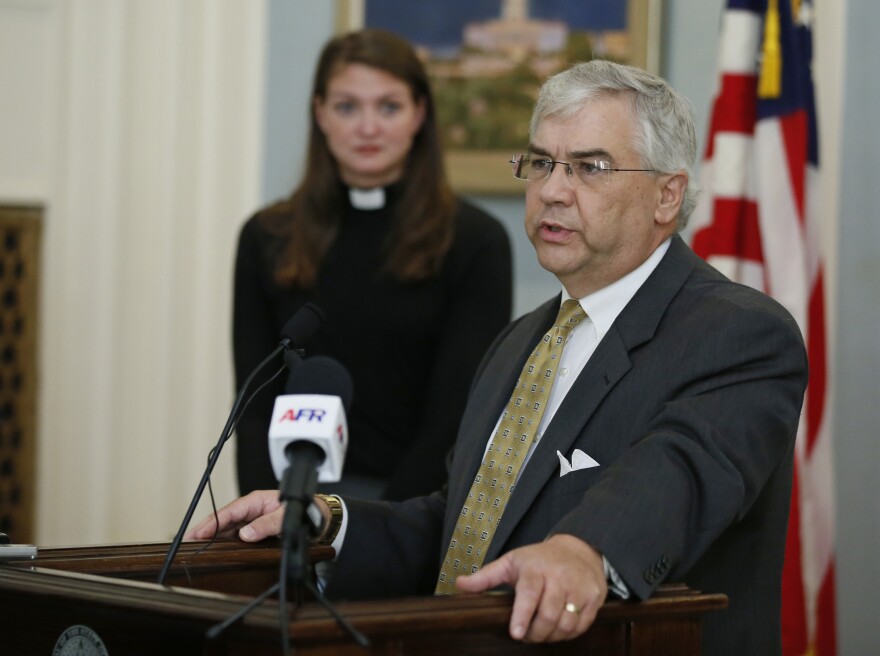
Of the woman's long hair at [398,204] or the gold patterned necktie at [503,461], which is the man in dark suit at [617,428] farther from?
the woman's long hair at [398,204]

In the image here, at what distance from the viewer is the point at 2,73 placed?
16.9 feet

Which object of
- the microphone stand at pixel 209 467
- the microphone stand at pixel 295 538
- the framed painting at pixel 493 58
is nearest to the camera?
the microphone stand at pixel 295 538

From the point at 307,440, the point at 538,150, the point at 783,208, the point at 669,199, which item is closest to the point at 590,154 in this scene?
the point at 538,150

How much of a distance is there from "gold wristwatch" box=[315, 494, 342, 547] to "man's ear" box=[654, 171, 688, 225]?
2.78 feet

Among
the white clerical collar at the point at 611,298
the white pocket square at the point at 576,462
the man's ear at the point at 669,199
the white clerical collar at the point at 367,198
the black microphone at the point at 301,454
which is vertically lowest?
the white pocket square at the point at 576,462

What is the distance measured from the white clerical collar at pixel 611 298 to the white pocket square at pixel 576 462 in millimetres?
291

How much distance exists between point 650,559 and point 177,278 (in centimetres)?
333

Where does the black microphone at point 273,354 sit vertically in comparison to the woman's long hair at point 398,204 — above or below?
below

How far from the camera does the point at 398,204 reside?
391cm

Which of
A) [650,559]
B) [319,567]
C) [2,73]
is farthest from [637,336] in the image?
[2,73]

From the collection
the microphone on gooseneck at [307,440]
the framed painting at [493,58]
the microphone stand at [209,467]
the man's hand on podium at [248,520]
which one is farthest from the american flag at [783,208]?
the microphone on gooseneck at [307,440]

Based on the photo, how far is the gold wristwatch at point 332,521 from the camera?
259cm

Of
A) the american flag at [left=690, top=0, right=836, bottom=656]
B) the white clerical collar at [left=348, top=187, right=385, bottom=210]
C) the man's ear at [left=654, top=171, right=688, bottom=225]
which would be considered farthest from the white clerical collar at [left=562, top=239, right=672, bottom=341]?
the american flag at [left=690, top=0, right=836, bottom=656]

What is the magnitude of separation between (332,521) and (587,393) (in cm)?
56
